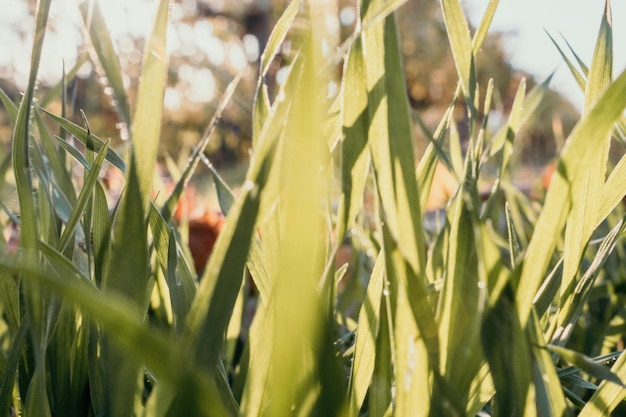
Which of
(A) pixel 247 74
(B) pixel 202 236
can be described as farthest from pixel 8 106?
(A) pixel 247 74

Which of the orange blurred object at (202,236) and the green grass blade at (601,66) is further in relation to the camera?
the orange blurred object at (202,236)

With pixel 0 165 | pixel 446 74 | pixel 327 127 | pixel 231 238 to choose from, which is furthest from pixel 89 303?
pixel 446 74

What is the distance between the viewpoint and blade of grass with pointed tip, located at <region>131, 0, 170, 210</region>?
130 mm

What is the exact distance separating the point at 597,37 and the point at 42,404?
188 mm

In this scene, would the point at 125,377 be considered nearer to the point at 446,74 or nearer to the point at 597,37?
the point at 597,37

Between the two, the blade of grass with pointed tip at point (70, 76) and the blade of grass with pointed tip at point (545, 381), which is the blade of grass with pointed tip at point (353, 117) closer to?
the blade of grass with pointed tip at point (545, 381)

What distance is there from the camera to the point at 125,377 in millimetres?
131

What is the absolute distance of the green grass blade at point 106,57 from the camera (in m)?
0.16

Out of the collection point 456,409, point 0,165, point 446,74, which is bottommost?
point 456,409

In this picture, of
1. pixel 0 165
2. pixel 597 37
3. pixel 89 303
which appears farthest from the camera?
pixel 0 165

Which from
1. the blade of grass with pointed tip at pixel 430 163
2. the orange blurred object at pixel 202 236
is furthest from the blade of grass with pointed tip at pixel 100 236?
the orange blurred object at pixel 202 236

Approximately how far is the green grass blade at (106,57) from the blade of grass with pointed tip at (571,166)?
9cm

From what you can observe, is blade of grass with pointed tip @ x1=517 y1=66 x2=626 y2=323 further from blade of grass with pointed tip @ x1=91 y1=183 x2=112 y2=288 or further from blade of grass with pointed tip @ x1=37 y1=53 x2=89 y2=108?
blade of grass with pointed tip @ x1=37 y1=53 x2=89 y2=108

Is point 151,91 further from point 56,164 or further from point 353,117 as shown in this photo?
point 56,164
